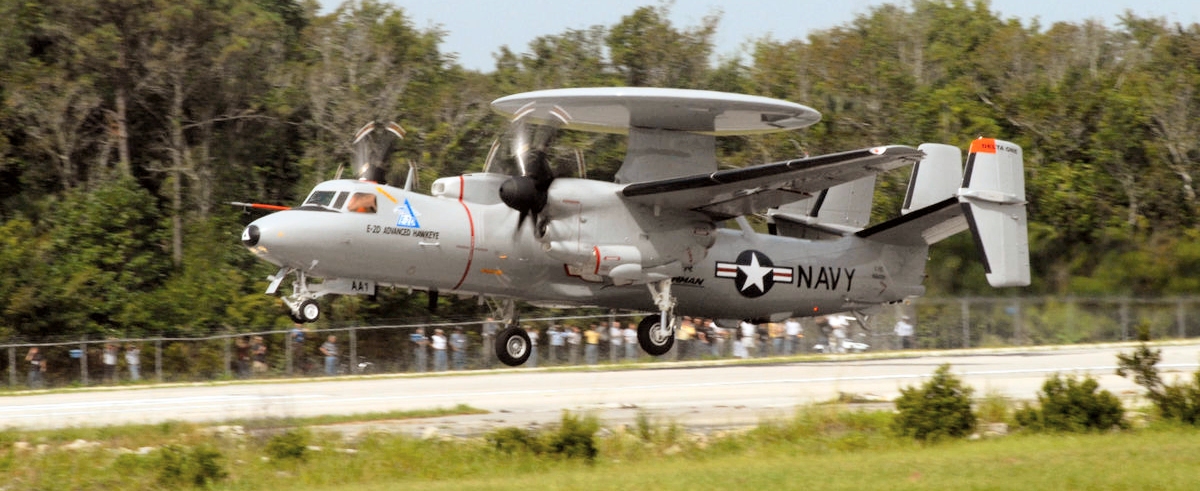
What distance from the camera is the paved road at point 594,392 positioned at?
21.9 metres

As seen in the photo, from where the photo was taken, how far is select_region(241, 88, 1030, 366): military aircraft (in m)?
23.6

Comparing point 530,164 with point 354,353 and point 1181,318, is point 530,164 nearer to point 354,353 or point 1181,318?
point 354,353

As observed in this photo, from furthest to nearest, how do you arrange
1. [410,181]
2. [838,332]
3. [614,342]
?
[838,332] < [614,342] < [410,181]

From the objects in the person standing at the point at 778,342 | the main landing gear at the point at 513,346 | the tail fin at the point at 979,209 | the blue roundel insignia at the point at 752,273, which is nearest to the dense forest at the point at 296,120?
the tail fin at the point at 979,209

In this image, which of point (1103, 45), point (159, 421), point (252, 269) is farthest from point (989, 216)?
point (1103, 45)

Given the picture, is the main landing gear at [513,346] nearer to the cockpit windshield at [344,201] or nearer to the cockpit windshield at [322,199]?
the cockpit windshield at [344,201]

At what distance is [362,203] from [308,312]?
2189mm

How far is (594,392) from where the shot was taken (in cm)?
2523

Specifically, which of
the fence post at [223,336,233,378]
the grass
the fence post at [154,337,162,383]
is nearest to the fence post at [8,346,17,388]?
the fence post at [154,337,162,383]

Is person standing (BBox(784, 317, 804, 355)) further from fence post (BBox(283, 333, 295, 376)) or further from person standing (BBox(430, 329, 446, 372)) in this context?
fence post (BBox(283, 333, 295, 376))

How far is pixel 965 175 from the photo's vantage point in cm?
2597

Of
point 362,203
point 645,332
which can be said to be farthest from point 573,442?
point 645,332

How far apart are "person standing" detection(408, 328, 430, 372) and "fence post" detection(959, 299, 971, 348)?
13.0 meters

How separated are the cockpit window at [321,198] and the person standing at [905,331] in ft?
52.7
